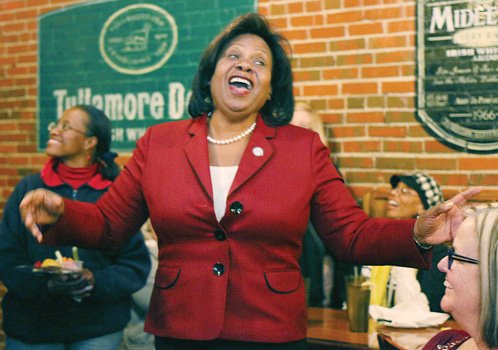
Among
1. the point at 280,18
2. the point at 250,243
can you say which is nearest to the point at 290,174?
the point at 250,243

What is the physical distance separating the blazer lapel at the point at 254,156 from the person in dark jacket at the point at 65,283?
34.2 inches

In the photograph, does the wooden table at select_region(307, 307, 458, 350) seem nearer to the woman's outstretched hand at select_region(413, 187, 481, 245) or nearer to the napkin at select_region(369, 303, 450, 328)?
the napkin at select_region(369, 303, 450, 328)

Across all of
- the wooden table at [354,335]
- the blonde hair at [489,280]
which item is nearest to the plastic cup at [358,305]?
the wooden table at [354,335]

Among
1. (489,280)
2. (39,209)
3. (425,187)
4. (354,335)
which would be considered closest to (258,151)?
(39,209)

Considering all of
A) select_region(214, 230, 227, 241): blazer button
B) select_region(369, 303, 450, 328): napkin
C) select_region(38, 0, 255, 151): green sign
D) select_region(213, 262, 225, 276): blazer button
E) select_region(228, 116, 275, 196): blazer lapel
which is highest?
select_region(38, 0, 255, 151): green sign

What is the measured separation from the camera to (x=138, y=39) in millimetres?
4254

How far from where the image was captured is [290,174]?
6.09ft

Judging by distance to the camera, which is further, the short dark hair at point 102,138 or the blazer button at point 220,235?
the short dark hair at point 102,138

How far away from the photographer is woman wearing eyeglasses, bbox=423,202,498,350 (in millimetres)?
1394

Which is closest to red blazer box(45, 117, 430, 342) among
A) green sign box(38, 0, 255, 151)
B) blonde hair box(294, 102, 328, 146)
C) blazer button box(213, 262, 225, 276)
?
blazer button box(213, 262, 225, 276)

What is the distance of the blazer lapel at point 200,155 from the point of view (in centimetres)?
183

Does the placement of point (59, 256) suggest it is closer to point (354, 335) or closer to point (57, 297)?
point (57, 297)

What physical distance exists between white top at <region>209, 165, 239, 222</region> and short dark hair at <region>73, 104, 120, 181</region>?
100cm

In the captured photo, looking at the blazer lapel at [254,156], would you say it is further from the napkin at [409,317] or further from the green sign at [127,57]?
the green sign at [127,57]
